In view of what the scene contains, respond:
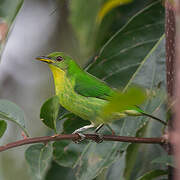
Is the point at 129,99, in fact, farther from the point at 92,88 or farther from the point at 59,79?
the point at 59,79

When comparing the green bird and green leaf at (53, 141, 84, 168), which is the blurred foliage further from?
green leaf at (53, 141, 84, 168)

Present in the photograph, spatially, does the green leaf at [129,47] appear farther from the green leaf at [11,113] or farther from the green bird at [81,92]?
the green leaf at [11,113]

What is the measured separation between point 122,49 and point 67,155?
0.74 m

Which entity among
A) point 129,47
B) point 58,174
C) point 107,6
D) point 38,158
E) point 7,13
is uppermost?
point 107,6

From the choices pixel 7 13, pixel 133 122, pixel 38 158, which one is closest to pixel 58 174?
pixel 133 122

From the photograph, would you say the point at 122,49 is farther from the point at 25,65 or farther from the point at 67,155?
the point at 25,65

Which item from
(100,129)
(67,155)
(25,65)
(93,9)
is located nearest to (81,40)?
(93,9)

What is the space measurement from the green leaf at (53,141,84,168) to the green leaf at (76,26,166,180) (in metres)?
A: 0.04

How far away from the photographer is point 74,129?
6.72 feet

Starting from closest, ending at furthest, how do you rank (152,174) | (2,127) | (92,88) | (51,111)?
(2,127)
(51,111)
(152,174)
(92,88)

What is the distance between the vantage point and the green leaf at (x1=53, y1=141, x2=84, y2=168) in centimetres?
199

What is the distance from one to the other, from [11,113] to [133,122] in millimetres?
761

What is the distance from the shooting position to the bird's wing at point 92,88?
2267 millimetres

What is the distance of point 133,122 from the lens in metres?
2.05
